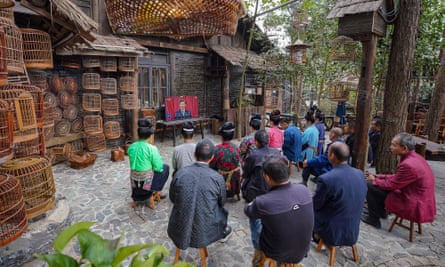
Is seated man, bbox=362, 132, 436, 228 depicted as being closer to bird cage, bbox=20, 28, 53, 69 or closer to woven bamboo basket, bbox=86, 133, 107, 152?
bird cage, bbox=20, 28, 53, 69

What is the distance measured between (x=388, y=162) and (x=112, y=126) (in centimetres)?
729

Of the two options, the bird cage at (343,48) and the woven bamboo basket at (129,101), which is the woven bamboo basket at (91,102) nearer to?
the woven bamboo basket at (129,101)

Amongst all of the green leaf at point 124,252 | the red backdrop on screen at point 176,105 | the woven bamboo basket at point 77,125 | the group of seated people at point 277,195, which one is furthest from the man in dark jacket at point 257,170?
the red backdrop on screen at point 176,105

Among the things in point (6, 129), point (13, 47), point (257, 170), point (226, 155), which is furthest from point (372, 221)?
point (13, 47)

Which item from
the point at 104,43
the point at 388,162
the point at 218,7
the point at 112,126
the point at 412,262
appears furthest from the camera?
the point at 112,126

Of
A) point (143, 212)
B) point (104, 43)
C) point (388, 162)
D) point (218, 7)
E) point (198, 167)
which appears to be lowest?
point (143, 212)

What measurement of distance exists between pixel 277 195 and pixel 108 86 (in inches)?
278

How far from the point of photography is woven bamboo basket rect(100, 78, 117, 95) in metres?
7.88

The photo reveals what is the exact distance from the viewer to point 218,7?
6.12ft

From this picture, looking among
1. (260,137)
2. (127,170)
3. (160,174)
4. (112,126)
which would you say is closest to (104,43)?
(112,126)

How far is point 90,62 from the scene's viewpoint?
7301mm

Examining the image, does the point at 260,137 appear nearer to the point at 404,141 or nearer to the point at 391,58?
the point at 404,141

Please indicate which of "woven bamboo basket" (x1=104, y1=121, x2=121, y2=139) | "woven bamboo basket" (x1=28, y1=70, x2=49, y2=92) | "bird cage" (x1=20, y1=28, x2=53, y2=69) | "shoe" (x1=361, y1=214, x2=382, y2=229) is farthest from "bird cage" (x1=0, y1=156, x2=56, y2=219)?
"shoe" (x1=361, y1=214, x2=382, y2=229)

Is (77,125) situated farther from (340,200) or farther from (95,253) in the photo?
(95,253)
